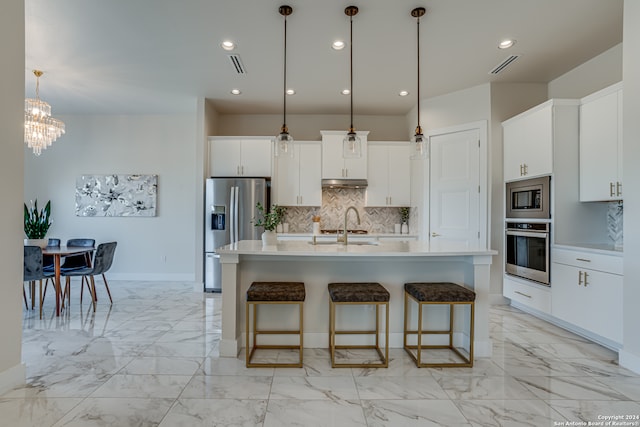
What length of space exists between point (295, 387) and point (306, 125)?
14.3ft

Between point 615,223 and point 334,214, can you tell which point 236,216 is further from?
point 615,223

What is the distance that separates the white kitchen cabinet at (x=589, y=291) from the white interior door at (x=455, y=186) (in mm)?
1215

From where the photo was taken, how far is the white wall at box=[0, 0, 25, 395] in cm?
208

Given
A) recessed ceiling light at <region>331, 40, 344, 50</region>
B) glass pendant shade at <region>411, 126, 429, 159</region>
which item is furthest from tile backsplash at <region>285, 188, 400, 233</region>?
glass pendant shade at <region>411, 126, 429, 159</region>

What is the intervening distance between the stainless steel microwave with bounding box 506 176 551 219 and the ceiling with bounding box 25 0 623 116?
4.56 feet

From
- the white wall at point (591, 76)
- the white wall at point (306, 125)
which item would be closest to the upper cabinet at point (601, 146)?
the white wall at point (591, 76)

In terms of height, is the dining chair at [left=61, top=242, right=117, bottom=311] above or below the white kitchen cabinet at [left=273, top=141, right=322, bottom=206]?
below

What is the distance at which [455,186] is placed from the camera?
4539 mm

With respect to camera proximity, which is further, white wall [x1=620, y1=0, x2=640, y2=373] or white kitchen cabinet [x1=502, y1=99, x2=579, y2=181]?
white kitchen cabinet [x1=502, y1=99, x2=579, y2=181]

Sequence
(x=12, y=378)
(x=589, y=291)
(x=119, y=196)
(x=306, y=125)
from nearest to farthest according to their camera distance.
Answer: (x=12, y=378) < (x=589, y=291) < (x=306, y=125) < (x=119, y=196)

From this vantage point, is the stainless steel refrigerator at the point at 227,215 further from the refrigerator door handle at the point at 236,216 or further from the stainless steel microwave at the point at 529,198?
the stainless steel microwave at the point at 529,198

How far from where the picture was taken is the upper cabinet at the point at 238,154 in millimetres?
5109

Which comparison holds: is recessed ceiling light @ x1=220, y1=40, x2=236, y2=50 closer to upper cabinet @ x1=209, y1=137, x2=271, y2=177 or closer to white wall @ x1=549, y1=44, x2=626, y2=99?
upper cabinet @ x1=209, y1=137, x2=271, y2=177


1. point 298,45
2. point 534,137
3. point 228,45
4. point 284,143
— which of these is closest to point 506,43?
point 534,137
